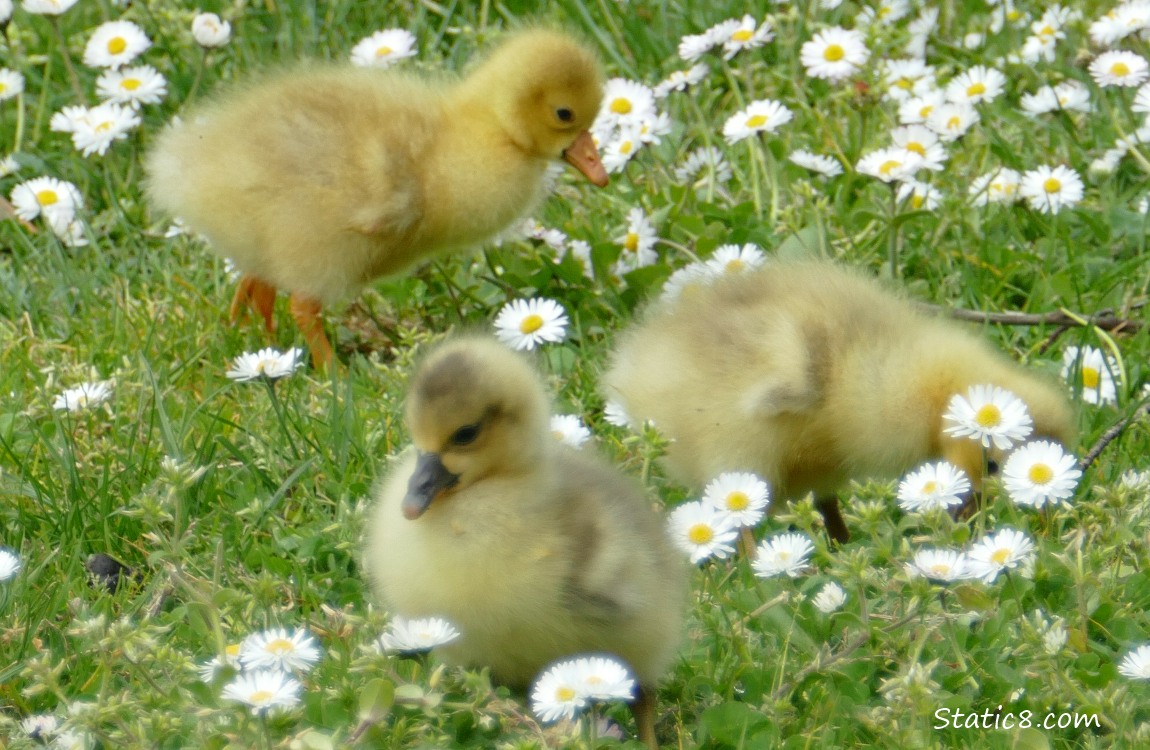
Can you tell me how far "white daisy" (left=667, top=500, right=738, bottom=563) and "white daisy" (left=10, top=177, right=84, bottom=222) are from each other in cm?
232

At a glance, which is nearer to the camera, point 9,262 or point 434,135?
point 434,135

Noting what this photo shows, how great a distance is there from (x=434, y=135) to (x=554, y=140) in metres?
0.30

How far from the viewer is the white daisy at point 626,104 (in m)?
4.31

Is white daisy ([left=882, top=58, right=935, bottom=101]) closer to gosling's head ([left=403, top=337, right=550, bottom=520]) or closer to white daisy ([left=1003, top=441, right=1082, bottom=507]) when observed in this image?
white daisy ([left=1003, top=441, right=1082, bottom=507])

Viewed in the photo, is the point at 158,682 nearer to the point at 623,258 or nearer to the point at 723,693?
the point at 723,693

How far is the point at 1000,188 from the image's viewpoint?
4.21 m

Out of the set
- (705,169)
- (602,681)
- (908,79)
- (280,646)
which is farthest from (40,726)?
(908,79)

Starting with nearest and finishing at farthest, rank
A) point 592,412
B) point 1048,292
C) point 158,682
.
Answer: point 158,682, point 592,412, point 1048,292

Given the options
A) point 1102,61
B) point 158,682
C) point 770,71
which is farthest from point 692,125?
point 158,682

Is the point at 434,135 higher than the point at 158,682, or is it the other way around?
the point at 434,135

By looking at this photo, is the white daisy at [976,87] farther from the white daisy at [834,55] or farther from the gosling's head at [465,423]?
the gosling's head at [465,423]

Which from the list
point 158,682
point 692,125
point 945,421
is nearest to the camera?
point 158,682

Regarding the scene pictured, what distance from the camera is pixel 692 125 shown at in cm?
485

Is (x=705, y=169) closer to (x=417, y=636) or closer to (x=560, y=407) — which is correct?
(x=560, y=407)
